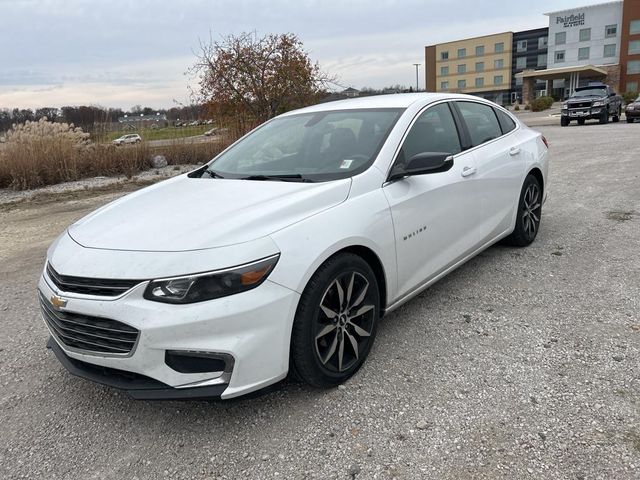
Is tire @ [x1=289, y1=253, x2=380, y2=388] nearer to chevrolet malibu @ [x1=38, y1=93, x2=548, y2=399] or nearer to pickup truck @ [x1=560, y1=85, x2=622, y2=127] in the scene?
chevrolet malibu @ [x1=38, y1=93, x2=548, y2=399]

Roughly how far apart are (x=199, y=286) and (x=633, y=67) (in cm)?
7548

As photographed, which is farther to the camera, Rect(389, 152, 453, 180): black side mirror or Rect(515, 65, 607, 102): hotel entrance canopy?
Rect(515, 65, 607, 102): hotel entrance canopy

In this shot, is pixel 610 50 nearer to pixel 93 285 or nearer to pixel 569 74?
pixel 569 74

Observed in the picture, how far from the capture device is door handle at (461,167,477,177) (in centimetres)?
397

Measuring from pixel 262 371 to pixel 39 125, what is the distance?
12899 millimetres

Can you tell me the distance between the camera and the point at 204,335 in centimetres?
235

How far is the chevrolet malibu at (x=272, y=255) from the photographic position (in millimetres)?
2379

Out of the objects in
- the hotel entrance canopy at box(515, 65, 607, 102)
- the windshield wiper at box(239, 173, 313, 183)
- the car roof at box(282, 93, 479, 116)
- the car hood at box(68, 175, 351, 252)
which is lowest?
the car hood at box(68, 175, 351, 252)

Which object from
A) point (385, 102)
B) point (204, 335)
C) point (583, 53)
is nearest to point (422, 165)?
point (385, 102)

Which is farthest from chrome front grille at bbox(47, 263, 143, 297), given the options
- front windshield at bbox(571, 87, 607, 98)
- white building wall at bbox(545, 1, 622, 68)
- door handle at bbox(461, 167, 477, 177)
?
white building wall at bbox(545, 1, 622, 68)

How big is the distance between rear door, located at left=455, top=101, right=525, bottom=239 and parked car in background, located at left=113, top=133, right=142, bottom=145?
→ 34.0ft

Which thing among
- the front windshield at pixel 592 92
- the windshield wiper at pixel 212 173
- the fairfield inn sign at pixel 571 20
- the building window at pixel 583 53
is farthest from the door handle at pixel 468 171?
the fairfield inn sign at pixel 571 20

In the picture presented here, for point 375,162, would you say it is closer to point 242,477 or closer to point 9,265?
point 242,477

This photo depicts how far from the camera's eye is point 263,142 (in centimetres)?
410
